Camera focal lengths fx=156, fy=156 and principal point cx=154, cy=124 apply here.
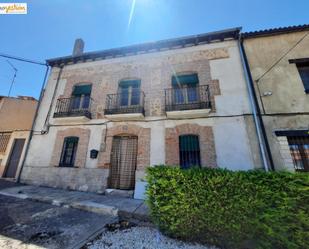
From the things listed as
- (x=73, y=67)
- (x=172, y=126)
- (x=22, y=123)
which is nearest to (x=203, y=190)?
(x=172, y=126)

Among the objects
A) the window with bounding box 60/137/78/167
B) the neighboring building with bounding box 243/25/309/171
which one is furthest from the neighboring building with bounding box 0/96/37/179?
the neighboring building with bounding box 243/25/309/171

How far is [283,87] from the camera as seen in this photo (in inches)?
264

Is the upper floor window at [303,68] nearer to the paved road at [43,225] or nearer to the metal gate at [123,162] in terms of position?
the metal gate at [123,162]

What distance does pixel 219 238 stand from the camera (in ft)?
10.2

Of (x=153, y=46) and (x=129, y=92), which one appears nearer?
(x=129, y=92)

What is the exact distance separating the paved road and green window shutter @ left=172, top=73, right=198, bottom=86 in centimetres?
646

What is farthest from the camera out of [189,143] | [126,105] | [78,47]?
[78,47]

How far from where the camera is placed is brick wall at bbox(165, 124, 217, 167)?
20.9ft

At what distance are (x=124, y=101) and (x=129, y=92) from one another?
0.56 m

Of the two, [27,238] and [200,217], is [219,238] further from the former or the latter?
[27,238]

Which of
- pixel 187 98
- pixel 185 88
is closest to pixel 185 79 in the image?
pixel 185 88

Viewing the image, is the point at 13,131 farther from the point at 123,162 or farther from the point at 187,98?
the point at 187,98

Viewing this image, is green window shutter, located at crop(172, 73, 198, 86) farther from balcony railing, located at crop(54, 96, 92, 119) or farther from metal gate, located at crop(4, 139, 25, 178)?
metal gate, located at crop(4, 139, 25, 178)

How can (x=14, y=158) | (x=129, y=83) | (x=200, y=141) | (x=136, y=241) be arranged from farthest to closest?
1. (x=14, y=158)
2. (x=129, y=83)
3. (x=200, y=141)
4. (x=136, y=241)
